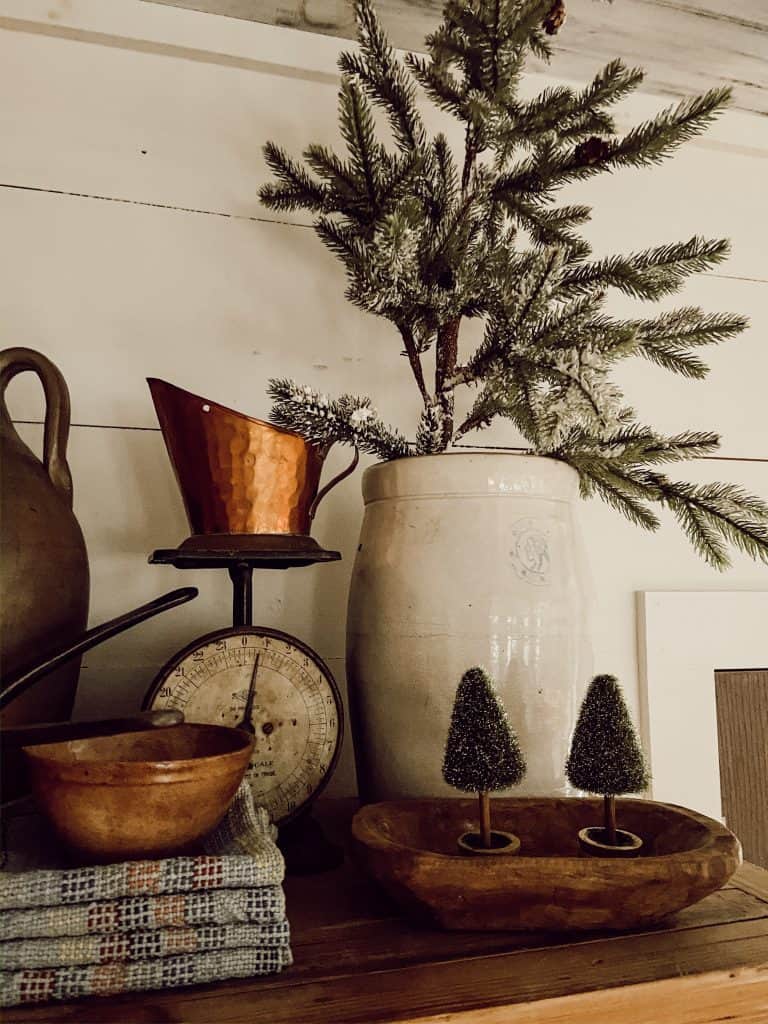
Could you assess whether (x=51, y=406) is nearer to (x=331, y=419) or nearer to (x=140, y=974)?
(x=331, y=419)

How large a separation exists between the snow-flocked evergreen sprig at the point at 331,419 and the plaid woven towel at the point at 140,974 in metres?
0.44

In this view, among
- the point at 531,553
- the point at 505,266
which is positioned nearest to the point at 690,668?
the point at 531,553

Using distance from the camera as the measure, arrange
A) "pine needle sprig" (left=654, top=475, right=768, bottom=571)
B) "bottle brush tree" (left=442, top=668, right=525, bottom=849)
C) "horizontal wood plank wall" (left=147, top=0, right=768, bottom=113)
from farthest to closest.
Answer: "horizontal wood plank wall" (left=147, top=0, right=768, bottom=113) → "pine needle sprig" (left=654, top=475, right=768, bottom=571) → "bottle brush tree" (left=442, top=668, right=525, bottom=849)

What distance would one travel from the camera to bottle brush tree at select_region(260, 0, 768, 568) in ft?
2.40

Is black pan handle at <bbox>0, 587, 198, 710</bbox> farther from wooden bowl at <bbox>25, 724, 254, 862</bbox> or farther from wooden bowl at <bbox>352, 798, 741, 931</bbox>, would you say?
wooden bowl at <bbox>352, 798, 741, 931</bbox>

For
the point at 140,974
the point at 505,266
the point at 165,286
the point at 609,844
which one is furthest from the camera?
the point at 165,286

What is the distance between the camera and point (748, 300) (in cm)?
119

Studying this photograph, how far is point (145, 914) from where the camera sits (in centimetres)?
45

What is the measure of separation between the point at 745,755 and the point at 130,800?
897 mm

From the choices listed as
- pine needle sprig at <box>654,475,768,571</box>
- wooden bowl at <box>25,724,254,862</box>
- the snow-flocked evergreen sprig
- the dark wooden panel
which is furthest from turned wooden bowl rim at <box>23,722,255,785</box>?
the dark wooden panel

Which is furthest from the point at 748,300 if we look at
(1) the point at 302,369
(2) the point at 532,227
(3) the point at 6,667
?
(3) the point at 6,667

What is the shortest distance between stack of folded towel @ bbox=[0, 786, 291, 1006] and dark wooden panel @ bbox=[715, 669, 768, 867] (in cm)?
79

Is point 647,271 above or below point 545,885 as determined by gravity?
above

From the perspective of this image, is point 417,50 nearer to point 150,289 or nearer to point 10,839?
point 150,289
